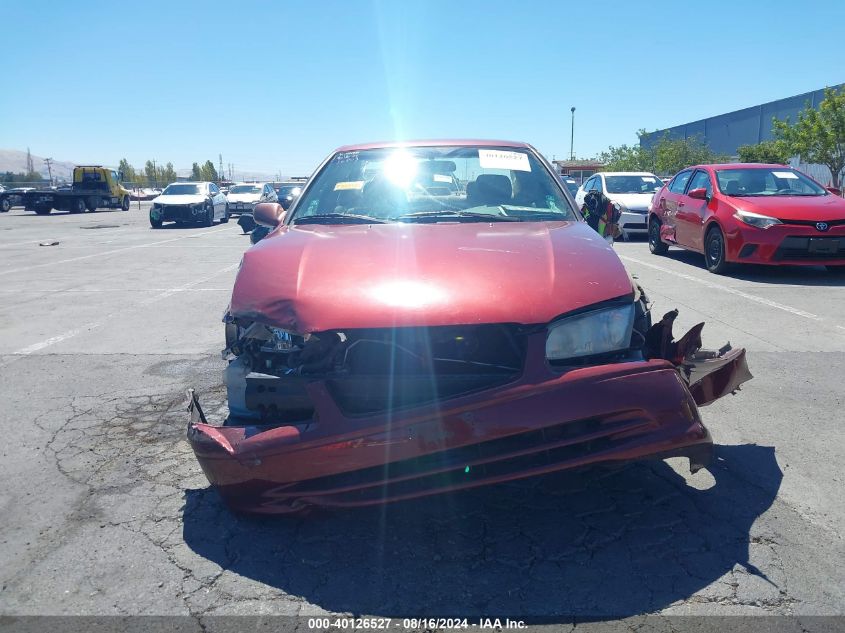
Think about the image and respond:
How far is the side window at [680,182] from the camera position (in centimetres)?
1127

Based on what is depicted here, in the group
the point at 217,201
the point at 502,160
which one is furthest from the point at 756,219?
the point at 217,201

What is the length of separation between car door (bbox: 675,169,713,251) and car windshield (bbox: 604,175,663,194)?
4763mm

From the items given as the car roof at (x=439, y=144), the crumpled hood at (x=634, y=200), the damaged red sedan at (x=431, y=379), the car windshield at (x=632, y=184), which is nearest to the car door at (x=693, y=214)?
the crumpled hood at (x=634, y=200)

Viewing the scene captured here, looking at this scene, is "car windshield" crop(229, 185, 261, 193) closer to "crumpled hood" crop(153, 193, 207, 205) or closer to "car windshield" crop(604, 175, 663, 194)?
"crumpled hood" crop(153, 193, 207, 205)

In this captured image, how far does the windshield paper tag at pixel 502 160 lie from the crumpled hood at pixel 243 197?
24270 millimetres

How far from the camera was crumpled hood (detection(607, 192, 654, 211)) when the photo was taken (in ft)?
48.7

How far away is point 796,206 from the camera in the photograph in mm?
8922

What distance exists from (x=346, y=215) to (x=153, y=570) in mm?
2078

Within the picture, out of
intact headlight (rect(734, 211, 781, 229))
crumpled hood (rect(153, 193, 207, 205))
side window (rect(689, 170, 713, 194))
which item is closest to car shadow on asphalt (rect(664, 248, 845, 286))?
intact headlight (rect(734, 211, 781, 229))

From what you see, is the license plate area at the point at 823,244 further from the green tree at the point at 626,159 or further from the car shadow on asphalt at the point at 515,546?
the green tree at the point at 626,159

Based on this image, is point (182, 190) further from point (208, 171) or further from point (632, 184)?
point (208, 171)

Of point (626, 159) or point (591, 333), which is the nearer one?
point (591, 333)

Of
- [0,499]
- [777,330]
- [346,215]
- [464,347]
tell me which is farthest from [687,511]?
[777,330]

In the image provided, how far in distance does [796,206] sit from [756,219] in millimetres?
549
